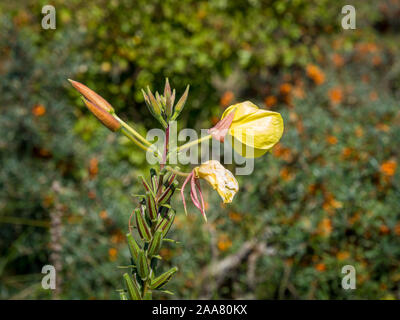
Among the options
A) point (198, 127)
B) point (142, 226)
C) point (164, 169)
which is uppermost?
point (198, 127)

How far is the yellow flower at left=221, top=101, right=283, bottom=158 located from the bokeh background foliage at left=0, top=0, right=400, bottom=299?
1115 mm

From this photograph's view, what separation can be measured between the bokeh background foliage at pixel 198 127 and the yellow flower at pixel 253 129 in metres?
1.11

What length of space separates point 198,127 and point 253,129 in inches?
94.0

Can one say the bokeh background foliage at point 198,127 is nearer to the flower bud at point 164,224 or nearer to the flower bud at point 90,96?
the flower bud at point 164,224

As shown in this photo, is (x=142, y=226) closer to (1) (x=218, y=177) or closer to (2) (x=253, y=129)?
(1) (x=218, y=177)

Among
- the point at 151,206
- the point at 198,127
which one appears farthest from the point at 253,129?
the point at 198,127

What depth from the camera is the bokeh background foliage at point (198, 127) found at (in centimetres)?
170

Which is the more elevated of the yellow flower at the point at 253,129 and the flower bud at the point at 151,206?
the yellow flower at the point at 253,129

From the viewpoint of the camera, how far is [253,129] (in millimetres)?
681

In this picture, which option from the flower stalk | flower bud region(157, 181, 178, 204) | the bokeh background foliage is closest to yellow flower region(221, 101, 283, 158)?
the flower stalk

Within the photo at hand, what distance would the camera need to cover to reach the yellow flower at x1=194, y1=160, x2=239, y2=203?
0.66 meters

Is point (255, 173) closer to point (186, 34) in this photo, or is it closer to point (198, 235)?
point (198, 235)

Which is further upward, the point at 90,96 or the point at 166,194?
the point at 90,96

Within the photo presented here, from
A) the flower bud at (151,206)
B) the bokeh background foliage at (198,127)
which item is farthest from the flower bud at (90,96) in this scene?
the bokeh background foliage at (198,127)
